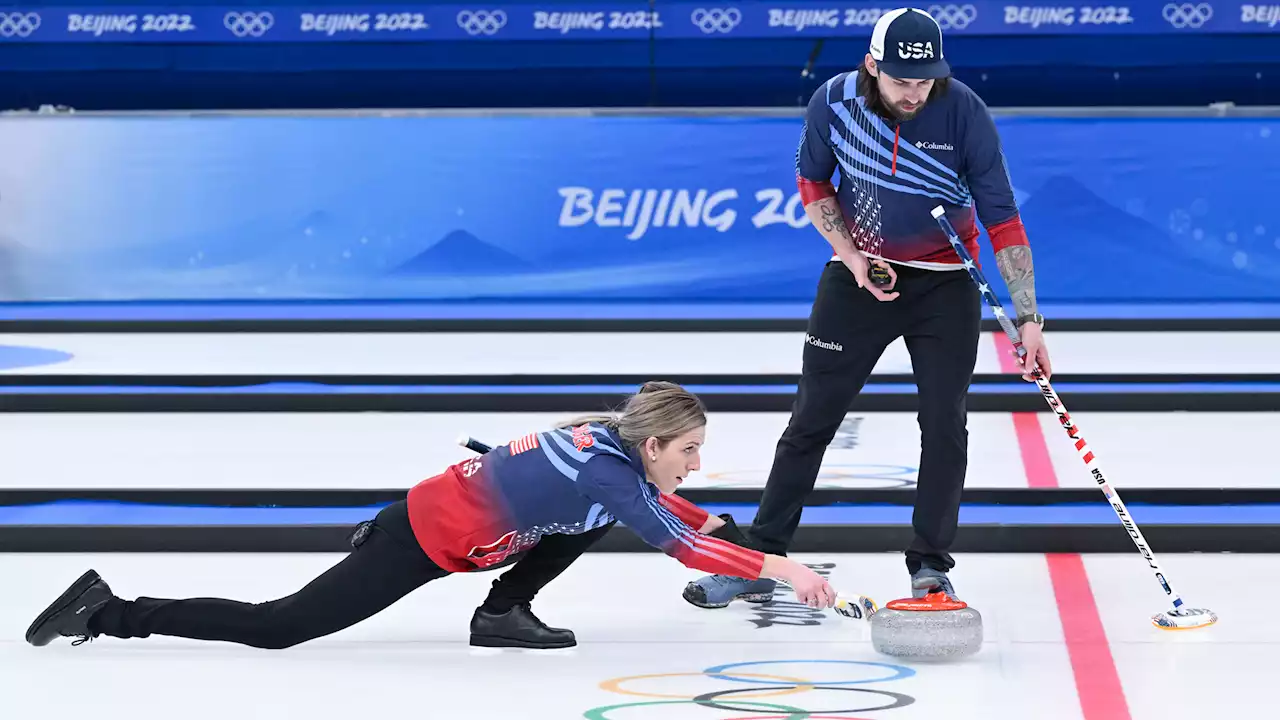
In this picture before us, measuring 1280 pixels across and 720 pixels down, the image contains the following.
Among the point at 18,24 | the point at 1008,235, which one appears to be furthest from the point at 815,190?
the point at 18,24

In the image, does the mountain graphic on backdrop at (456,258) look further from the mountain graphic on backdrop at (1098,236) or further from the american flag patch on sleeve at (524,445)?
the american flag patch on sleeve at (524,445)

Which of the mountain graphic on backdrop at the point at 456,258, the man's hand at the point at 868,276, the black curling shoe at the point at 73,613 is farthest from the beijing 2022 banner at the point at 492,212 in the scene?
the black curling shoe at the point at 73,613

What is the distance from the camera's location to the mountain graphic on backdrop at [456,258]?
8.89 metres

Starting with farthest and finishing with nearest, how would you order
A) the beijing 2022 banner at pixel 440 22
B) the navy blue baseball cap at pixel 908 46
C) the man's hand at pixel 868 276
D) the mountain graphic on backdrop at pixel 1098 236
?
the beijing 2022 banner at pixel 440 22 < the mountain graphic on backdrop at pixel 1098 236 < the man's hand at pixel 868 276 < the navy blue baseball cap at pixel 908 46

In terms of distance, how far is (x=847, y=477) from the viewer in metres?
5.09

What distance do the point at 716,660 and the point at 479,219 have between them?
18.7 ft

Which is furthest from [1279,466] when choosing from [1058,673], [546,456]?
[546,456]

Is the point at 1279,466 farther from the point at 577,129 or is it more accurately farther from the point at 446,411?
the point at 577,129

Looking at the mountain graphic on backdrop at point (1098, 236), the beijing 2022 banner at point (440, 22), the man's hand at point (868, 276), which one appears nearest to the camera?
the man's hand at point (868, 276)

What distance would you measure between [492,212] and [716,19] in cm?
245

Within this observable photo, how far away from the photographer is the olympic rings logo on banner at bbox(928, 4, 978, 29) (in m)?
9.92

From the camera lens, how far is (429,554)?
3.37 metres

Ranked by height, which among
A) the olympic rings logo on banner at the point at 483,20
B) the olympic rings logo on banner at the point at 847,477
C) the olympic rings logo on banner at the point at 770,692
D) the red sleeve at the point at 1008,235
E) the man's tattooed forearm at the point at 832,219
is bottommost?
the olympic rings logo on banner at the point at 770,692

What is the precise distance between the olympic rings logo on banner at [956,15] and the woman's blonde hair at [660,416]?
23.3ft
